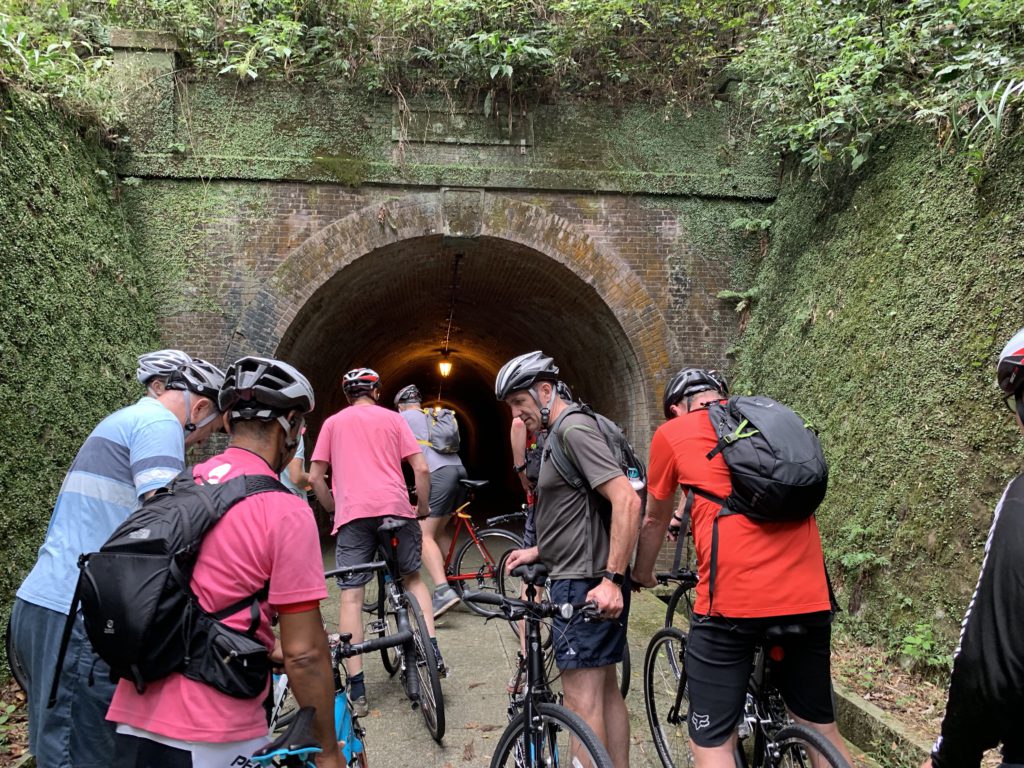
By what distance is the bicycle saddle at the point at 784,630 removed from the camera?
259 cm

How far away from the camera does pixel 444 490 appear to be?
23.1 feet

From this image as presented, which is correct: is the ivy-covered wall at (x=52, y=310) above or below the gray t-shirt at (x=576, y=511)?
above

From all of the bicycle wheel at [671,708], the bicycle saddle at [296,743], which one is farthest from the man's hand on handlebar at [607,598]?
the bicycle saddle at [296,743]

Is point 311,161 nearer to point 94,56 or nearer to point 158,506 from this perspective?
point 94,56

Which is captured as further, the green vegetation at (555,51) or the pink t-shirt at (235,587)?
the green vegetation at (555,51)

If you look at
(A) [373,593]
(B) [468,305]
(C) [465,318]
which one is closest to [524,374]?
(A) [373,593]

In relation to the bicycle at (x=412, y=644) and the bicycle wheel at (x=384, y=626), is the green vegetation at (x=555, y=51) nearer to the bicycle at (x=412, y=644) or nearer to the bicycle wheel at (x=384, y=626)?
the bicycle at (x=412, y=644)

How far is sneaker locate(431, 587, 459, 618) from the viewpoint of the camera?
630cm

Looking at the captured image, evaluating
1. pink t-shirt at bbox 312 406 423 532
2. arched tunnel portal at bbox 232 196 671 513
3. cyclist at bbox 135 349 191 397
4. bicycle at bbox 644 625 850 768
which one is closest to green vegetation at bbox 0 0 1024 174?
arched tunnel portal at bbox 232 196 671 513

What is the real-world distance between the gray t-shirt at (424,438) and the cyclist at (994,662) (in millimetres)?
5834

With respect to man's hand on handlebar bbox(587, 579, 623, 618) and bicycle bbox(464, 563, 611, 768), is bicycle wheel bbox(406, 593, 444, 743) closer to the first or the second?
bicycle bbox(464, 563, 611, 768)

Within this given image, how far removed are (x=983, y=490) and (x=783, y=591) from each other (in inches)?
106

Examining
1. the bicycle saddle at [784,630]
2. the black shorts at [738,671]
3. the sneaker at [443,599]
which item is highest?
the bicycle saddle at [784,630]

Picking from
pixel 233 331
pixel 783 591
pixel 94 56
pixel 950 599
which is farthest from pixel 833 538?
pixel 94 56
